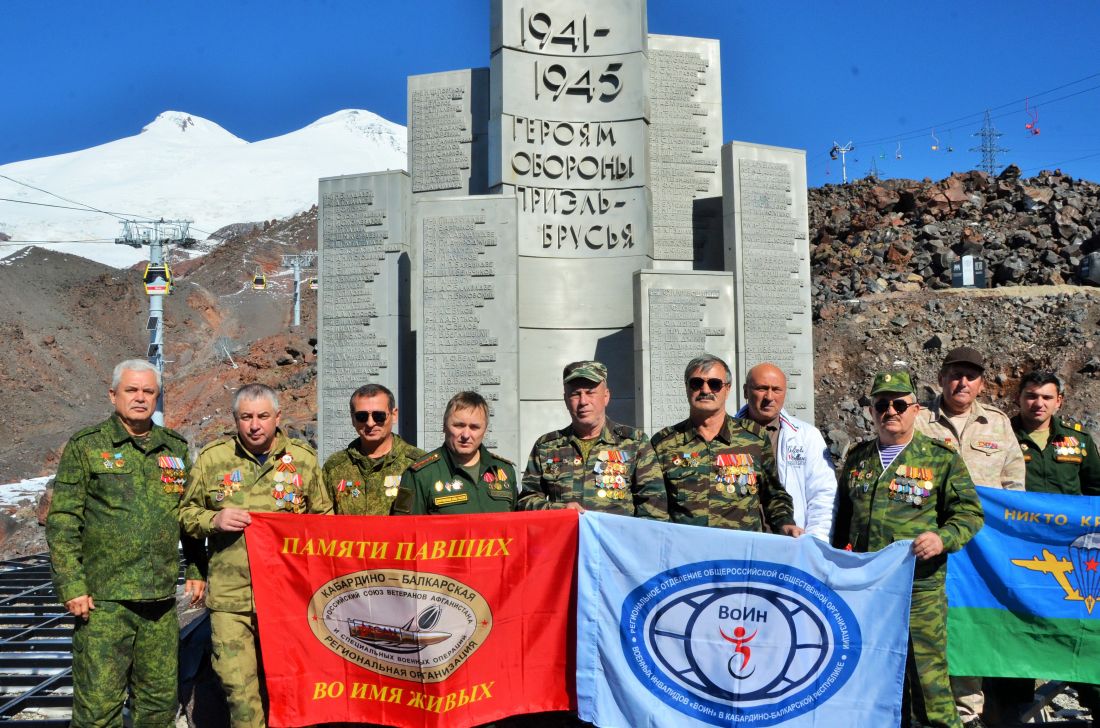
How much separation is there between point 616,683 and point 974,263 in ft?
99.6

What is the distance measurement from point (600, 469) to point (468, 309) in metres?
5.13

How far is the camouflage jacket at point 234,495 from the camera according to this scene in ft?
17.0

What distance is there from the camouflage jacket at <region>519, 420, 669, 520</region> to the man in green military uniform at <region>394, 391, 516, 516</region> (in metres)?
0.21

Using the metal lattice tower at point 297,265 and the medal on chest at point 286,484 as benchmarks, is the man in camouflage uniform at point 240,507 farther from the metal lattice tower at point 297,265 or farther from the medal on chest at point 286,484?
the metal lattice tower at point 297,265

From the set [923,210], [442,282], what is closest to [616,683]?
[442,282]

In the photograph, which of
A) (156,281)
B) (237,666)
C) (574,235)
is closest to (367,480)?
(237,666)

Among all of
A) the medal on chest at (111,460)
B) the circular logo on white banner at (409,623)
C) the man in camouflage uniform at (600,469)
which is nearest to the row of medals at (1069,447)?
the man in camouflage uniform at (600,469)

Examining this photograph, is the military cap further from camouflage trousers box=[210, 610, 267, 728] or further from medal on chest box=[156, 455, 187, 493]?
medal on chest box=[156, 455, 187, 493]

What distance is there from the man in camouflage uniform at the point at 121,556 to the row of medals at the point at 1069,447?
18.1 feet

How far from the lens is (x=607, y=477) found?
529cm

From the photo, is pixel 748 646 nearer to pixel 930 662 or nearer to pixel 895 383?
pixel 930 662

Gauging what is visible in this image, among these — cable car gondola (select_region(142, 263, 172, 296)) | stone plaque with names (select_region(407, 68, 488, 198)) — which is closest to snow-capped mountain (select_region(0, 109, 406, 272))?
cable car gondola (select_region(142, 263, 172, 296))

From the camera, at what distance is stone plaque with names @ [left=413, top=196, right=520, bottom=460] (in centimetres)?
1008

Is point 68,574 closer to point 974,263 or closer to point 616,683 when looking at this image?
point 616,683
